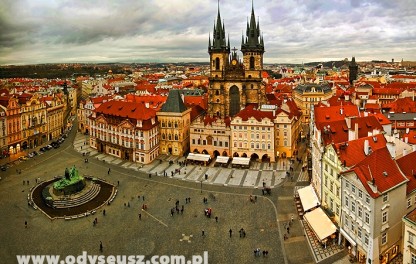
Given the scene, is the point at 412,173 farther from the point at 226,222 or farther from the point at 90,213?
the point at 90,213

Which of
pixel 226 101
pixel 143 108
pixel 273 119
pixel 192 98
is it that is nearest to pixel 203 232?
pixel 273 119

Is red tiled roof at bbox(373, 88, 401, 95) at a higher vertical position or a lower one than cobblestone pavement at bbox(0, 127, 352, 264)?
higher

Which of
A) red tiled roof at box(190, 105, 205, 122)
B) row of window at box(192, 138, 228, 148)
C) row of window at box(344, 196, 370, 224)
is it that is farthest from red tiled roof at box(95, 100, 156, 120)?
row of window at box(344, 196, 370, 224)

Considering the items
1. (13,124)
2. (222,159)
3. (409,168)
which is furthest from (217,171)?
(13,124)

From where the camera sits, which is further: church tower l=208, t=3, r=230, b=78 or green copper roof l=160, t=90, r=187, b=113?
church tower l=208, t=3, r=230, b=78

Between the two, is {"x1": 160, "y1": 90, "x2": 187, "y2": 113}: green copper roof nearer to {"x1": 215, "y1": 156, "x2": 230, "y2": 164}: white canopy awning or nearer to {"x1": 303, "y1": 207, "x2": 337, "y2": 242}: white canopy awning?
{"x1": 215, "y1": 156, "x2": 230, "y2": 164}: white canopy awning

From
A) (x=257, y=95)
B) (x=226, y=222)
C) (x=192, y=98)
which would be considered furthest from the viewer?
(x=192, y=98)

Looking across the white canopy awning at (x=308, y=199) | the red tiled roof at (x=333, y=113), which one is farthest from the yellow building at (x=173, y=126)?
the white canopy awning at (x=308, y=199)
